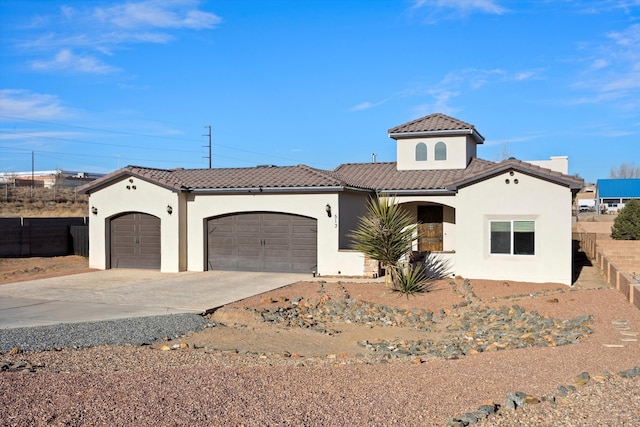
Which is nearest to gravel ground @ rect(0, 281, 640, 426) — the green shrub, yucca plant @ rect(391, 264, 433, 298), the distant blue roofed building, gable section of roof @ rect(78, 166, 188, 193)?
yucca plant @ rect(391, 264, 433, 298)

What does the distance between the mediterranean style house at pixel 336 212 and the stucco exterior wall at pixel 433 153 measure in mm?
40

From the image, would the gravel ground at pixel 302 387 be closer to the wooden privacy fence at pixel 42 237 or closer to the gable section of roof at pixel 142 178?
the gable section of roof at pixel 142 178

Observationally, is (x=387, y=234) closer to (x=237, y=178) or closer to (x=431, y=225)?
(x=431, y=225)

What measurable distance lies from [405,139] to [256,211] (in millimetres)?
7208

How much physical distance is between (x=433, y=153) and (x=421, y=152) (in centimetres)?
49

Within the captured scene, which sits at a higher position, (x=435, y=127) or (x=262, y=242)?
(x=435, y=127)

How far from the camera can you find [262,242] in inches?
836

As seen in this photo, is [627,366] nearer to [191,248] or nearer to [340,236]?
[340,236]

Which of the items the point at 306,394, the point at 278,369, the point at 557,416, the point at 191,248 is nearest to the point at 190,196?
the point at 191,248

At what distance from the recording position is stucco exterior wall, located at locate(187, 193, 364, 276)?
1986cm

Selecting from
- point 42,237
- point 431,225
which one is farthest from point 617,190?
point 42,237

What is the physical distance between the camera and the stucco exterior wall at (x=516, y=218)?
58.5 ft

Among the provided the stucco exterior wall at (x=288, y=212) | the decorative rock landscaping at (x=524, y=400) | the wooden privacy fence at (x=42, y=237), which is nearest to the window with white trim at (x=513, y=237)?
the stucco exterior wall at (x=288, y=212)

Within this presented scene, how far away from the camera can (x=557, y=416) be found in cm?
635
